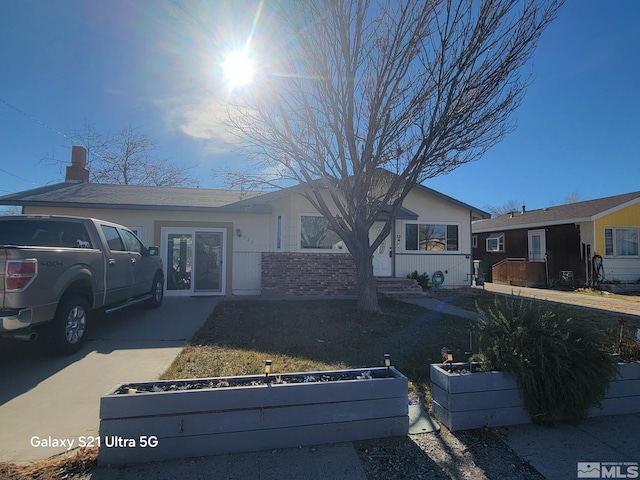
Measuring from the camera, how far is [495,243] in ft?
70.0

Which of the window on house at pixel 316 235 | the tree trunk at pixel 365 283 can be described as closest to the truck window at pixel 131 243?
the tree trunk at pixel 365 283

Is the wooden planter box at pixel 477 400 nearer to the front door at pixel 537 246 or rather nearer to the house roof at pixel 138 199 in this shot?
the house roof at pixel 138 199

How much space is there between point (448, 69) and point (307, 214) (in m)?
6.68

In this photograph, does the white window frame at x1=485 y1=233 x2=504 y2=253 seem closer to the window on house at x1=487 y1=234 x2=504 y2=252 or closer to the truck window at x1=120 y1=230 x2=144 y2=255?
the window on house at x1=487 y1=234 x2=504 y2=252

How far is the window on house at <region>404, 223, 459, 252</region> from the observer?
539 inches

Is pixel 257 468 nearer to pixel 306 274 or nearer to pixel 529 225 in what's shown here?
pixel 306 274

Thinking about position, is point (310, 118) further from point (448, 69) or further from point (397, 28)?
point (448, 69)

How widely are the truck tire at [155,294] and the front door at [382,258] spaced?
7315 mm

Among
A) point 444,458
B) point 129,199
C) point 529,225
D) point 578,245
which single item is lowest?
point 444,458

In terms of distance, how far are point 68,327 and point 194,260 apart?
606 cm

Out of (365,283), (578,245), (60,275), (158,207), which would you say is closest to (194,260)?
(158,207)

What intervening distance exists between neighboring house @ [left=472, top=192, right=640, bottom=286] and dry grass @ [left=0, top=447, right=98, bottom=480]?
18880mm

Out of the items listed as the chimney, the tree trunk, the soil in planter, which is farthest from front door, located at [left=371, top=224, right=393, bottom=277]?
the chimney

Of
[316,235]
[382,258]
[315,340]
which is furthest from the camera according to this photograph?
[382,258]
